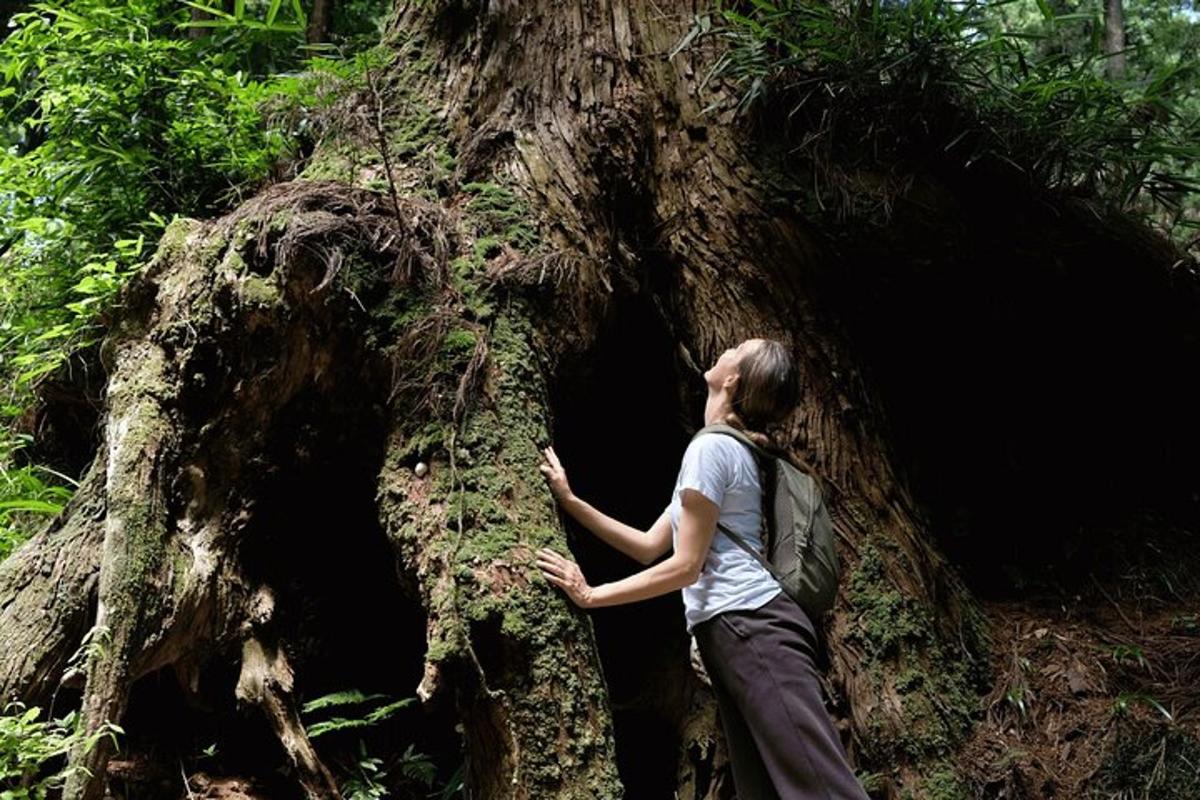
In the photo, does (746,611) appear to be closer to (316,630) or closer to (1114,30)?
(316,630)

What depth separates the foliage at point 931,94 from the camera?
435 cm

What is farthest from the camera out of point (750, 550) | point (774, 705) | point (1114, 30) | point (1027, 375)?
point (1114, 30)

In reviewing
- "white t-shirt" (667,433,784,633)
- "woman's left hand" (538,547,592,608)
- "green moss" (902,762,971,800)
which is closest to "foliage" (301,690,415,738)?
"woman's left hand" (538,547,592,608)

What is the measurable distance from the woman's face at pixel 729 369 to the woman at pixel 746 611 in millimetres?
16

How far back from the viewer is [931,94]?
14.4 ft

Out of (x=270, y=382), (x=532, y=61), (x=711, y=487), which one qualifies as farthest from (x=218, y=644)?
(x=532, y=61)

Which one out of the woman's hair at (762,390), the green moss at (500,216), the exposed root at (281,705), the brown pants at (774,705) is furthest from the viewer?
the green moss at (500,216)

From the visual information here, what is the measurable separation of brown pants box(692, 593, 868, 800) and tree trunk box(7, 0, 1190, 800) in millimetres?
432

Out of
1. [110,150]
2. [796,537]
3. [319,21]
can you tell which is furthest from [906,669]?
[319,21]

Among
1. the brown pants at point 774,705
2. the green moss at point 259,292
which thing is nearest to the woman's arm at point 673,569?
the brown pants at point 774,705

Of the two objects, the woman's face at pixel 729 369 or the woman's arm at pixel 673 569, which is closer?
the woman's arm at pixel 673 569

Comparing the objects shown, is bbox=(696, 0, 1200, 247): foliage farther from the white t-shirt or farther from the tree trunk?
the white t-shirt

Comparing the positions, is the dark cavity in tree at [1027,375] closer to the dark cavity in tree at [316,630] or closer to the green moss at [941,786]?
the green moss at [941,786]

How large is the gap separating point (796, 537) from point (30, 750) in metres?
2.48
